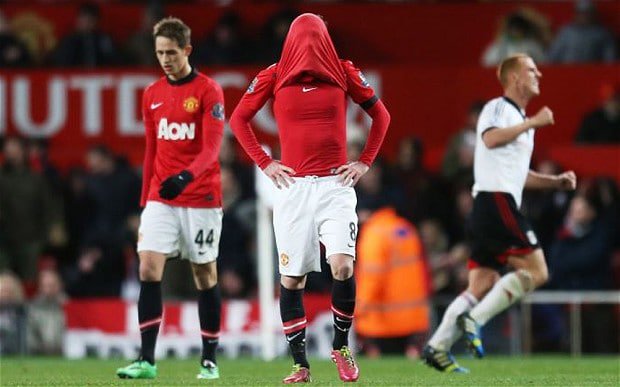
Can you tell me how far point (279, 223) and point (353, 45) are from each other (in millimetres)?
9754

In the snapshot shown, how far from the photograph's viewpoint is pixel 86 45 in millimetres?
20141

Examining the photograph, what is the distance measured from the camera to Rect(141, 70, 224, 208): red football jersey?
11953 mm

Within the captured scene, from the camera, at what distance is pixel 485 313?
12805 mm

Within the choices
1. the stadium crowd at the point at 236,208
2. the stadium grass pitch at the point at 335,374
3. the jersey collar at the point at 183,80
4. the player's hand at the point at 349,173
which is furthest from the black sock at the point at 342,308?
the stadium crowd at the point at 236,208

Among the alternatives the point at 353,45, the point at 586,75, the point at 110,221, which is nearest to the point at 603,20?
the point at 586,75

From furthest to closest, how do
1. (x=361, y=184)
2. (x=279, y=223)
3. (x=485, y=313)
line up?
(x=361, y=184) → (x=485, y=313) → (x=279, y=223)

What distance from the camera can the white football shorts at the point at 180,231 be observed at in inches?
473

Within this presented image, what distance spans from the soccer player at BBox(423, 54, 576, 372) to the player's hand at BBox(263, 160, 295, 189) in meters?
2.24

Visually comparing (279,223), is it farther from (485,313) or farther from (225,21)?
(225,21)

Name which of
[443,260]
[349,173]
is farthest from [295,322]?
[443,260]

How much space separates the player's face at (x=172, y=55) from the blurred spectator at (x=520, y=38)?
8258 mm

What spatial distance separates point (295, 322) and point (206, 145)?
4.93 ft

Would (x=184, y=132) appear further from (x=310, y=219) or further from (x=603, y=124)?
(x=603, y=124)

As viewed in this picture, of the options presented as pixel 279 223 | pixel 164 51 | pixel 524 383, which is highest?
pixel 164 51
